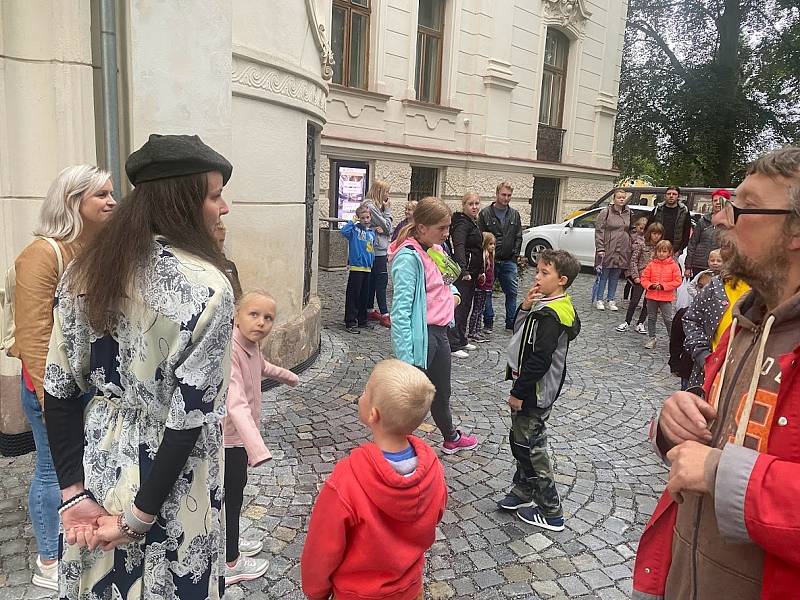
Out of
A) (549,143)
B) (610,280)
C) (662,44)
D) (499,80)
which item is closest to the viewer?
(610,280)

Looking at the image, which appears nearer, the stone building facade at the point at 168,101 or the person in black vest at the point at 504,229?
the stone building facade at the point at 168,101

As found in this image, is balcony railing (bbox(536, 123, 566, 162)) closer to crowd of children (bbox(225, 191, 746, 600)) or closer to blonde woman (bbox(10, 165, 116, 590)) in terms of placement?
crowd of children (bbox(225, 191, 746, 600))

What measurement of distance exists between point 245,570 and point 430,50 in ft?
43.0

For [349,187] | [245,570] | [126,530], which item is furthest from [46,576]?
[349,187]

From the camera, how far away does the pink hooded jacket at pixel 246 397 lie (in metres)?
2.41

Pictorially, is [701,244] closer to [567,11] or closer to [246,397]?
[246,397]

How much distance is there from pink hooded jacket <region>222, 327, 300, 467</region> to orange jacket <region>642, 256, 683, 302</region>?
19.6ft

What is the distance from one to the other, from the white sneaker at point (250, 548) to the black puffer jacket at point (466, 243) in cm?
430

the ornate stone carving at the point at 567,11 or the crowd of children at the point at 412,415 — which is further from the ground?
the ornate stone carving at the point at 567,11

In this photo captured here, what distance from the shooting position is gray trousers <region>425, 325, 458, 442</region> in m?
4.07

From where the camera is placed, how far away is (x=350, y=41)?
1232 cm

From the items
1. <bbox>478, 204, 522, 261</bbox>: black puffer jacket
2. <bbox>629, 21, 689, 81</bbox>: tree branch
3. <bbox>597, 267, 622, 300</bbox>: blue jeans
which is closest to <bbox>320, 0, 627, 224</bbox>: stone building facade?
<bbox>478, 204, 522, 261</bbox>: black puffer jacket

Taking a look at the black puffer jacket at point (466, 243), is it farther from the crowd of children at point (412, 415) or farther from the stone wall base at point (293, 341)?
the crowd of children at point (412, 415)

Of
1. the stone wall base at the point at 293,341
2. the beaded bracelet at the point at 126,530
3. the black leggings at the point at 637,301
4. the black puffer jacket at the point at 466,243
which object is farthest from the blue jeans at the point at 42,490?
the black leggings at the point at 637,301
